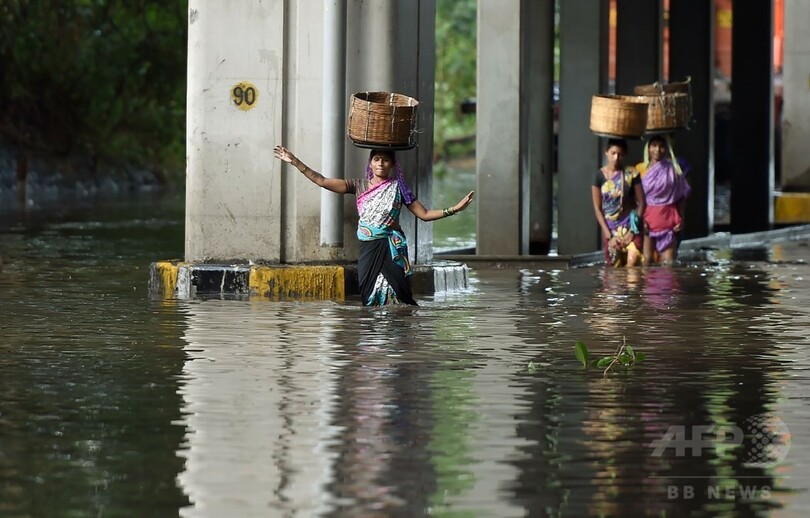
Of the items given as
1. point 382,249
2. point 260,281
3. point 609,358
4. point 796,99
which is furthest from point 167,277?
point 796,99

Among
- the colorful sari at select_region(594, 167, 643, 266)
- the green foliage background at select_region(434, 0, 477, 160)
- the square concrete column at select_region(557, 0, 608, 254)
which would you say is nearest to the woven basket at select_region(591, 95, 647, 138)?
the colorful sari at select_region(594, 167, 643, 266)

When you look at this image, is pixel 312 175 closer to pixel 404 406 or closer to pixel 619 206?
pixel 404 406

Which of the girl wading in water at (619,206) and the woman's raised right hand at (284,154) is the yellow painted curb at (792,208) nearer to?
the girl wading in water at (619,206)

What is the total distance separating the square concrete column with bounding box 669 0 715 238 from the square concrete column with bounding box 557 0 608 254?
10.1 ft

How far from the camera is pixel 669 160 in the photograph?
19109 millimetres

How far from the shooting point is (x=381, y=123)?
44.3ft

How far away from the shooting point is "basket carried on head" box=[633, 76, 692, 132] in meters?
18.8

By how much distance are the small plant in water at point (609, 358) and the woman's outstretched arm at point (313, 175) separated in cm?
369

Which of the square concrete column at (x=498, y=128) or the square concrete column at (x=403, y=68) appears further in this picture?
the square concrete column at (x=498, y=128)

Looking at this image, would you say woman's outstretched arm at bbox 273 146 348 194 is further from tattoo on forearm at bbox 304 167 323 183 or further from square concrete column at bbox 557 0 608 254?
square concrete column at bbox 557 0 608 254

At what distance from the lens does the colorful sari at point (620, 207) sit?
18375mm

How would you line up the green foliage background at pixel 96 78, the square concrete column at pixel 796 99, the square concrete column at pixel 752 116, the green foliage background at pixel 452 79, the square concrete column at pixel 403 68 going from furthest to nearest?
the green foliage background at pixel 452 79, the green foliage background at pixel 96 78, the square concrete column at pixel 796 99, the square concrete column at pixel 752 116, the square concrete column at pixel 403 68

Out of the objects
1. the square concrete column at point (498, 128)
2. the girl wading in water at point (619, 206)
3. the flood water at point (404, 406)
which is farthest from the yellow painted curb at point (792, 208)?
the flood water at point (404, 406)

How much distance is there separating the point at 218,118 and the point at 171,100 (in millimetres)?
25628
